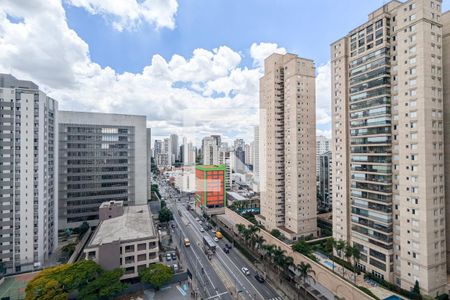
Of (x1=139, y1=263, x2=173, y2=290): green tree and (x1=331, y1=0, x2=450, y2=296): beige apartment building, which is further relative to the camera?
(x1=139, y1=263, x2=173, y2=290): green tree

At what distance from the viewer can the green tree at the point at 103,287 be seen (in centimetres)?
1891

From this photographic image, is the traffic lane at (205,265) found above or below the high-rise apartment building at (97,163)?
below

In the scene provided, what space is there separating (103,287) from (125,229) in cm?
848

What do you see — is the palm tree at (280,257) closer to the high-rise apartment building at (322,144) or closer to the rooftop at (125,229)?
the rooftop at (125,229)

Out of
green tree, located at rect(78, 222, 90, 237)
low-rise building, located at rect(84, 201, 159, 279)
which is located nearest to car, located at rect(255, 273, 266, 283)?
low-rise building, located at rect(84, 201, 159, 279)

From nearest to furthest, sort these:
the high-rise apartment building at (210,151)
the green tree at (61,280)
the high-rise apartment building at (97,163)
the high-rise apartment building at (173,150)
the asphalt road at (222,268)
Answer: the green tree at (61,280)
the asphalt road at (222,268)
the high-rise apartment building at (97,163)
the high-rise apartment building at (210,151)
the high-rise apartment building at (173,150)

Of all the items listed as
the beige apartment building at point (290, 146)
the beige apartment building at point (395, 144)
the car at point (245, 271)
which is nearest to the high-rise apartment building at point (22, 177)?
the car at point (245, 271)

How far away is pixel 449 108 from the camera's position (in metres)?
20.1

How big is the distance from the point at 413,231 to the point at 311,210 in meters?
14.8

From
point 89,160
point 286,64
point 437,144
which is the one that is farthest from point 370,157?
point 89,160

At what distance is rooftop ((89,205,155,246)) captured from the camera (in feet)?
81.7

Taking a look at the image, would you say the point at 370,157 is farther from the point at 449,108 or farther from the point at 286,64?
the point at 286,64

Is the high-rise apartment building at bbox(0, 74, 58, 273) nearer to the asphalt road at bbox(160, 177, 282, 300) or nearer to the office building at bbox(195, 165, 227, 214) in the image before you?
the asphalt road at bbox(160, 177, 282, 300)

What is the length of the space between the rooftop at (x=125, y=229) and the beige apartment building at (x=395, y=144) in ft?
79.2
